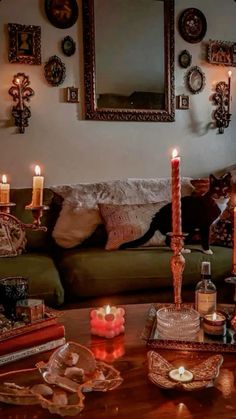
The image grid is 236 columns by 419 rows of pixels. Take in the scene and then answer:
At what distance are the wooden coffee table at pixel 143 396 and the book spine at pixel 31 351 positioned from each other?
1 centimetres

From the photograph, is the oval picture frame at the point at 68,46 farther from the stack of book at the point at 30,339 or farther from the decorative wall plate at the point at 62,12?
the stack of book at the point at 30,339

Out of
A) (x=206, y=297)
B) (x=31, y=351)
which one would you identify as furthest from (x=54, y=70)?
(x=31, y=351)

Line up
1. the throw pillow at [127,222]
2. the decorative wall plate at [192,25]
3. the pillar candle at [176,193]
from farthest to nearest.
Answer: the decorative wall plate at [192,25], the throw pillow at [127,222], the pillar candle at [176,193]

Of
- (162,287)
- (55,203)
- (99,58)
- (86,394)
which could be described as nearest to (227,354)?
(86,394)

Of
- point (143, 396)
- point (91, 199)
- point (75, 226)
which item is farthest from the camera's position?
point (91, 199)

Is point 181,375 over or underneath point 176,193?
underneath

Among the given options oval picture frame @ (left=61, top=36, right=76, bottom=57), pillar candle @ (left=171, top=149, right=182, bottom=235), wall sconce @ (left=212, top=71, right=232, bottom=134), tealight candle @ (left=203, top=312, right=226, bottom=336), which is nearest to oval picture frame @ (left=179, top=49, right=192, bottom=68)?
wall sconce @ (left=212, top=71, right=232, bottom=134)

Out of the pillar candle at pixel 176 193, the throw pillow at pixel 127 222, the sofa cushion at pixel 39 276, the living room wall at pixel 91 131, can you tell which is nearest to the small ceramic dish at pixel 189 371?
the pillar candle at pixel 176 193

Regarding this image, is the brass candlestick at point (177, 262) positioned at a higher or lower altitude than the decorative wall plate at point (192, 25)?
lower

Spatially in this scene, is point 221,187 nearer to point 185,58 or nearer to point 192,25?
point 185,58

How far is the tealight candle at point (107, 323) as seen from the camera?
54.5 inches

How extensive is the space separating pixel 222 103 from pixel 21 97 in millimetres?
1643

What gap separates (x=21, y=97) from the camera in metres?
3.00

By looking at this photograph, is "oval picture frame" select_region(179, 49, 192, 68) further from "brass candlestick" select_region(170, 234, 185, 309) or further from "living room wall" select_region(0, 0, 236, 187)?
"brass candlestick" select_region(170, 234, 185, 309)
